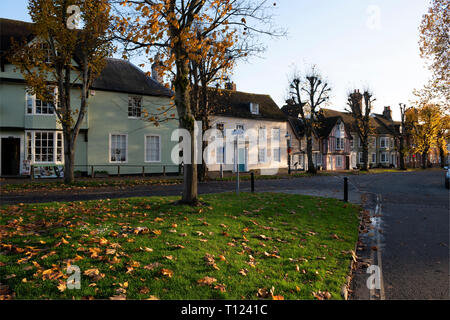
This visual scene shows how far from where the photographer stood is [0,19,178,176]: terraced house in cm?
2289

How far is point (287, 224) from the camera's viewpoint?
8531 millimetres

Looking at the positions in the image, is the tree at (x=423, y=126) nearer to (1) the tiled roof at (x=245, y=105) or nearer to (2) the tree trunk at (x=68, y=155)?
(1) the tiled roof at (x=245, y=105)

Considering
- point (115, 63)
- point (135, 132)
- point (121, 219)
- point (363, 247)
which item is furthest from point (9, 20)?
point (363, 247)

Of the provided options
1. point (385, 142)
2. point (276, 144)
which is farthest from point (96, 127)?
point (385, 142)

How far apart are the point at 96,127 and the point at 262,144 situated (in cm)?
2058

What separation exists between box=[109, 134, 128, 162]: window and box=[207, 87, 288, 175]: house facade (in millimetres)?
9984

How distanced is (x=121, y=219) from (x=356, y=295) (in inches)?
216

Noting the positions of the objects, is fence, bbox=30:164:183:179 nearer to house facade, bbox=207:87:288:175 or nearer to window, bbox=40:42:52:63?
house facade, bbox=207:87:288:175

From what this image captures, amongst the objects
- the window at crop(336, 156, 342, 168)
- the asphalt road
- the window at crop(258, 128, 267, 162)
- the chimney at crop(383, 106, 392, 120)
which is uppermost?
the chimney at crop(383, 106, 392, 120)

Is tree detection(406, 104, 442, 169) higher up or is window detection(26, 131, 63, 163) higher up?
tree detection(406, 104, 442, 169)

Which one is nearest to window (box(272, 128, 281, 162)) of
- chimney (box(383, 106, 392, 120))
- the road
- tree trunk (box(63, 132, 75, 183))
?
tree trunk (box(63, 132, 75, 183))

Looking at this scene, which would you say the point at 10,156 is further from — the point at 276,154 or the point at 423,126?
the point at 423,126

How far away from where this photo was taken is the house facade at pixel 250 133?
34.8 m
